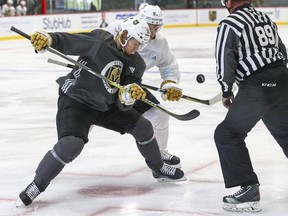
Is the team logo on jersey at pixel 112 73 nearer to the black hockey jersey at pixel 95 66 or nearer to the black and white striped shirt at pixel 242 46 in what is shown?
the black hockey jersey at pixel 95 66

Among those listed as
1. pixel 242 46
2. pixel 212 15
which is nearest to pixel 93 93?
pixel 242 46

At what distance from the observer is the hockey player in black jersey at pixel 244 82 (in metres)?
3.34

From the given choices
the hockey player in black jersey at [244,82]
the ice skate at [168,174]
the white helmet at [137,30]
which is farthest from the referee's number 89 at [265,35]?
the ice skate at [168,174]

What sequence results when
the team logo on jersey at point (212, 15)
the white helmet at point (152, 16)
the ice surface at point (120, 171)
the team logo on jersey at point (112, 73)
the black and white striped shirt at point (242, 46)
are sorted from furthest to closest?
1. the team logo on jersey at point (212, 15)
2. the white helmet at point (152, 16)
3. the team logo on jersey at point (112, 73)
4. the ice surface at point (120, 171)
5. the black and white striped shirt at point (242, 46)

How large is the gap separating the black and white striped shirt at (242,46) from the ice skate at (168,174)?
0.77 m

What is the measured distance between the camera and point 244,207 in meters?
3.45

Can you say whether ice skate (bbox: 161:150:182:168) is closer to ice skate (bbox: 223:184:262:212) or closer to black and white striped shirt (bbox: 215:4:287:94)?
ice skate (bbox: 223:184:262:212)

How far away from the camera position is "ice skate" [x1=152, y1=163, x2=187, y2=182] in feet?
13.2

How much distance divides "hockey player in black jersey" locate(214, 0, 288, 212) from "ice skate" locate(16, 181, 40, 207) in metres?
0.87

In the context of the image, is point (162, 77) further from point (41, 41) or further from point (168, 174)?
point (41, 41)

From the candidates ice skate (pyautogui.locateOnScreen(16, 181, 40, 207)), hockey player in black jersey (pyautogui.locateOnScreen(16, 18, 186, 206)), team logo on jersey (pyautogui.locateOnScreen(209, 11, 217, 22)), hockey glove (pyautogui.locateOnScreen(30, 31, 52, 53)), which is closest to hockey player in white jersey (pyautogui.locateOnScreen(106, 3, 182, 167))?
hockey player in black jersey (pyautogui.locateOnScreen(16, 18, 186, 206))

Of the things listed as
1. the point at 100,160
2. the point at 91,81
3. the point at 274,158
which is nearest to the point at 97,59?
the point at 91,81

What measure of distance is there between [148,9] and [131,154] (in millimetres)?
1098

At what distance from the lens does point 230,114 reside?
3414mm
